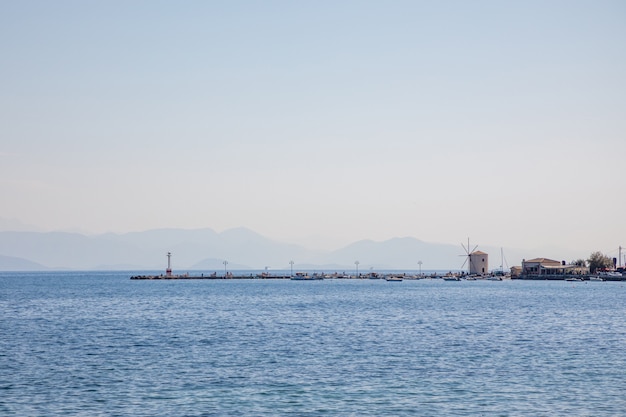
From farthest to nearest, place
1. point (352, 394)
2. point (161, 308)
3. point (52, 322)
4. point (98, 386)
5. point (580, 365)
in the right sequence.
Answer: point (161, 308) < point (52, 322) < point (580, 365) < point (98, 386) < point (352, 394)

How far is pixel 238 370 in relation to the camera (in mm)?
42281

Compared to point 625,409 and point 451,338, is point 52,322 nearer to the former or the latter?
point 451,338

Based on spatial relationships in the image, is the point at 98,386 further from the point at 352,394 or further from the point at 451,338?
the point at 451,338

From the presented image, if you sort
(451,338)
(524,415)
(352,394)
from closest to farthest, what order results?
(524,415), (352,394), (451,338)

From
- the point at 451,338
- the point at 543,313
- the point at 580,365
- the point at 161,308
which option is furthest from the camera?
the point at 161,308

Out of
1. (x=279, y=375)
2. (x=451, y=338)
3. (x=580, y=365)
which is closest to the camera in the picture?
(x=279, y=375)

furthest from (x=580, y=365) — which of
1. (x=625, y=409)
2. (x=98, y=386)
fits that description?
(x=98, y=386)

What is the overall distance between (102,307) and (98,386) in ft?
231

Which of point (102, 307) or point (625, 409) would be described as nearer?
point (625, 409)

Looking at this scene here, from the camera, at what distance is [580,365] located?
44094 mm

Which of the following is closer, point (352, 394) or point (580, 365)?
point (352, 394)

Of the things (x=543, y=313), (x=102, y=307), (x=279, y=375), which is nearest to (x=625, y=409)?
(x=279, y=375)

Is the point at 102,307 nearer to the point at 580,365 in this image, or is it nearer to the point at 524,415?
the point at 580,365

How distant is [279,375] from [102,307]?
70848mm
